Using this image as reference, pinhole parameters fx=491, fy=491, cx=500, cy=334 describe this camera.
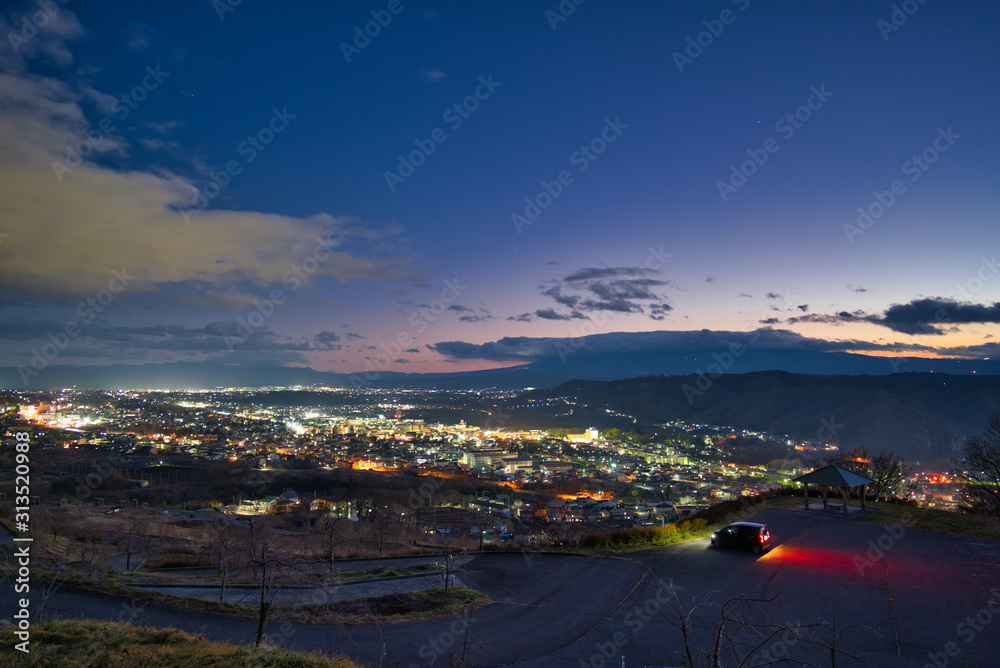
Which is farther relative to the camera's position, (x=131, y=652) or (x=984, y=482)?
(x=984, y=482)

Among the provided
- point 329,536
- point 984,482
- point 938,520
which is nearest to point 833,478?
point 938,520

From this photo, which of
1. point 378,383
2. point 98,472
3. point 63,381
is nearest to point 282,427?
point 98,472

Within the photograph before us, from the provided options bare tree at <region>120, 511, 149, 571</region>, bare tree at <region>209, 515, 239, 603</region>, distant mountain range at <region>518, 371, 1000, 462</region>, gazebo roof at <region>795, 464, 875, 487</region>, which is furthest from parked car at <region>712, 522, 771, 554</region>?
distant mountain range at <region>518, 371, 1000, 462</region>

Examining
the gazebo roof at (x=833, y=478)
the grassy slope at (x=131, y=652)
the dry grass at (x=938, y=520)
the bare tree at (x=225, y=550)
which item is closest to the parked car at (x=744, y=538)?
the gazebo roof at (x=833, y=478)

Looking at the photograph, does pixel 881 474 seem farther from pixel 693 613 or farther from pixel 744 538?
pixel 693 613

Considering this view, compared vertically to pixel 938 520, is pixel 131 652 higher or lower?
higher
